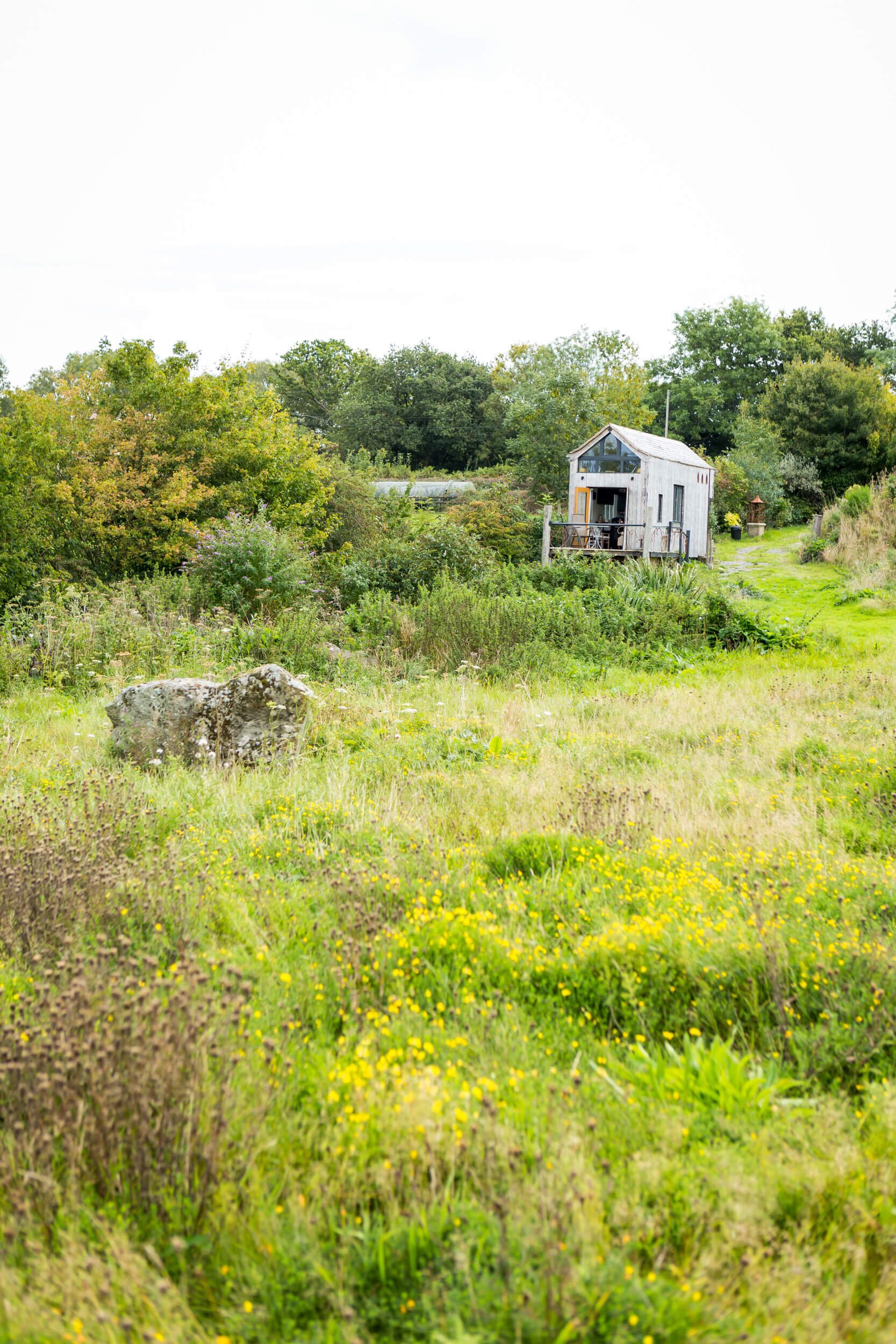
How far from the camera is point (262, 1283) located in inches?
69.7

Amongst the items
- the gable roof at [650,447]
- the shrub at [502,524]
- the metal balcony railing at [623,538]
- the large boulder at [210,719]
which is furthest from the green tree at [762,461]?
the large boulder at [210,719]

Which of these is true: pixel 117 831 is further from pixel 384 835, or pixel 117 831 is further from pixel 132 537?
pixel 132 537

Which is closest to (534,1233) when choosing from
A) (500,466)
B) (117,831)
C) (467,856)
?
(467,856)

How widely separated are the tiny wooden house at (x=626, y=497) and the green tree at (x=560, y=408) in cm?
618

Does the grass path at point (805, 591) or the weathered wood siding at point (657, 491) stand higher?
the weathered wood siding at point (657, 491)

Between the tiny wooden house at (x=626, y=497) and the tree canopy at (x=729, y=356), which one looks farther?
the tree canopy at (x=729, y=356)

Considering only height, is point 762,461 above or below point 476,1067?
above

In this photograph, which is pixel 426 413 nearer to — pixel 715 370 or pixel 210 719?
pixel 715 370

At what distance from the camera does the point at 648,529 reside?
2147 cm

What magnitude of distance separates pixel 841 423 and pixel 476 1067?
3697cm

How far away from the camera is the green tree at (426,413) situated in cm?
3962

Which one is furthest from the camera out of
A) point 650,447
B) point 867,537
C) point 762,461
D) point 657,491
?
point 762,461

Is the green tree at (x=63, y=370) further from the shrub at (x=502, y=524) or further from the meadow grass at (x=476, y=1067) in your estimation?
the meadow grass at (x=476, y=1067)

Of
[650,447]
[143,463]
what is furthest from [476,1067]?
[650,447]
